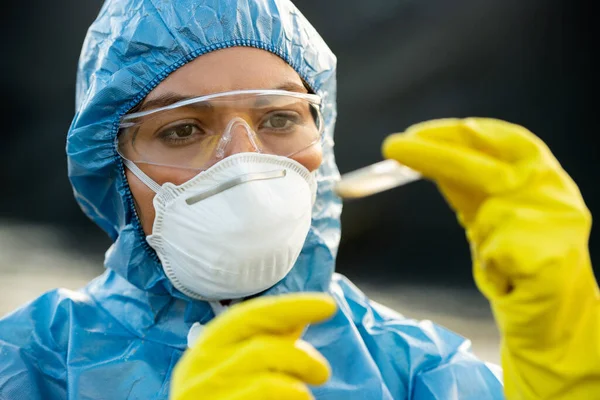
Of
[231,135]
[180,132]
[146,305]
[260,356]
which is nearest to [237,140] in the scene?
[231,135]

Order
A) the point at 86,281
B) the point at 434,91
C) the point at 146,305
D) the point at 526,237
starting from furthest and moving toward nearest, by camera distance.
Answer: the point at 434,91
the point at 86,281
the point at 146,305
the point at 526,237

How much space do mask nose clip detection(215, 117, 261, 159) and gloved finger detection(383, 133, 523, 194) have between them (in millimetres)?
468

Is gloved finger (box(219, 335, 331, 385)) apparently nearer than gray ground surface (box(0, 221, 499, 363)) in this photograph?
Yes

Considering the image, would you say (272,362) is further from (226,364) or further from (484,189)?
(484,189)

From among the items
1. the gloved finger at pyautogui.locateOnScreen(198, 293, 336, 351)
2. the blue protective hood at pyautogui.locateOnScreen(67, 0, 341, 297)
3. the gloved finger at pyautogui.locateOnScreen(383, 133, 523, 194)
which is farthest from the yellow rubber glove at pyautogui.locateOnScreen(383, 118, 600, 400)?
the blue protective hood at pyautogui.locateOnScreen(67, 0, 341, 297)

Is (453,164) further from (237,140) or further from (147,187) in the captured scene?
(147,187)

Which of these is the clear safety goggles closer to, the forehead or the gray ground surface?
the forehead

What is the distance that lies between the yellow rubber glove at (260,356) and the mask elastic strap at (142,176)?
455 millimetres

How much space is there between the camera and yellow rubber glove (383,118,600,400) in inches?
32.9

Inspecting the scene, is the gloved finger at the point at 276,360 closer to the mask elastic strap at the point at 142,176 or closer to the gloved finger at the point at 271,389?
the gloved finger at the point at 271,389

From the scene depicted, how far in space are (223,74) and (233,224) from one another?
30cm

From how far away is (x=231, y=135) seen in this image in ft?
4.22

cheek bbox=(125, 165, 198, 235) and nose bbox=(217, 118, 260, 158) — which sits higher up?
nose bbox=(217, 118, 260, 158)

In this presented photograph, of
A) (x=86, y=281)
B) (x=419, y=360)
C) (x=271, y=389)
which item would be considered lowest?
(x=86, y=281)
